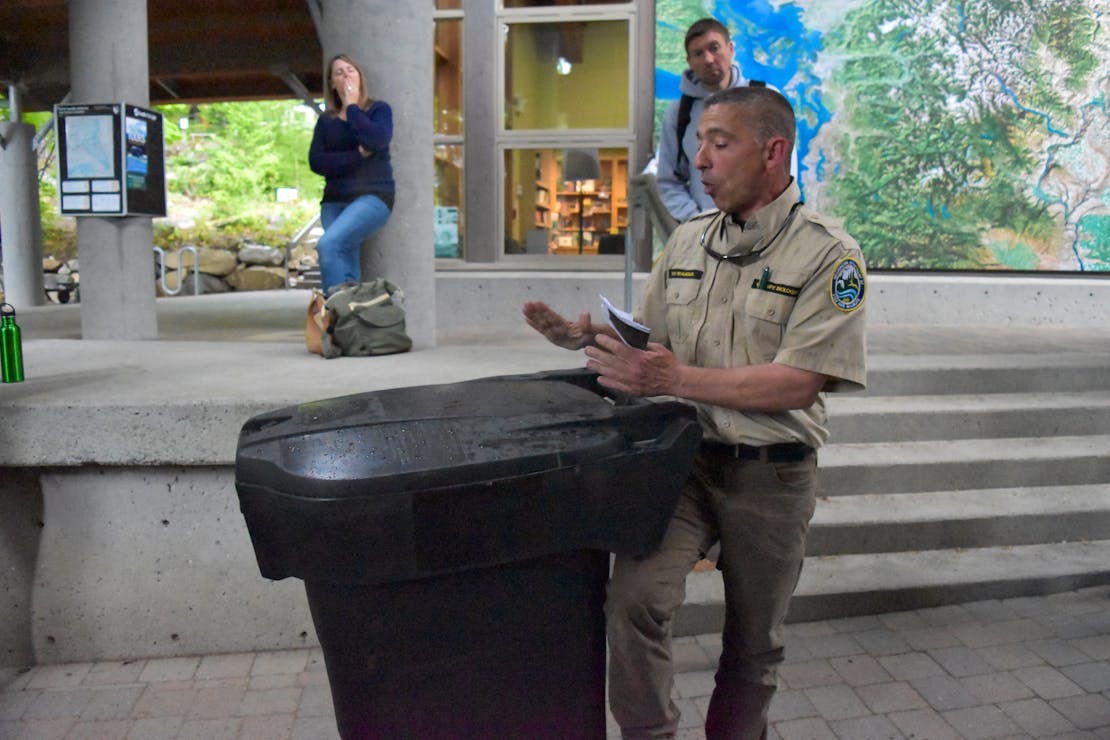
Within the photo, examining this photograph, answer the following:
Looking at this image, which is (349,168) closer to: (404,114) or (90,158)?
(404,114)

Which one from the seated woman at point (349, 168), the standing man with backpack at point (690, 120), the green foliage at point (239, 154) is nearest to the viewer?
the standing man with backpack at point (690, 120)

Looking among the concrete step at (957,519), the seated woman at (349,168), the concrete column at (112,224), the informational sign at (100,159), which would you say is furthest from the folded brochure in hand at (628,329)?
the informational sign at (100,159)

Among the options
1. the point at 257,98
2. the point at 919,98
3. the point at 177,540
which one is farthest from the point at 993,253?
the point at 257,98

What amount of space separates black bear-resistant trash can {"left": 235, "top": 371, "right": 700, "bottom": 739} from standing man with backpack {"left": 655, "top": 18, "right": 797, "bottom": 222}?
2.80 meters

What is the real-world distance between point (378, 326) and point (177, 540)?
1.88 metres

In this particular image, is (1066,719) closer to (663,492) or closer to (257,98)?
(663,492)

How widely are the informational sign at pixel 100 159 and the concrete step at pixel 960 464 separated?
186 inches

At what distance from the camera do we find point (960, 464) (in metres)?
4.54

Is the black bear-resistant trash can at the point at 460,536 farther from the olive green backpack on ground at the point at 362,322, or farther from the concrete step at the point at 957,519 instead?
the olive green backpack on ground at the point at 362,322

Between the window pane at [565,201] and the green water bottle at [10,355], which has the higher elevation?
the window pane at [565,201]

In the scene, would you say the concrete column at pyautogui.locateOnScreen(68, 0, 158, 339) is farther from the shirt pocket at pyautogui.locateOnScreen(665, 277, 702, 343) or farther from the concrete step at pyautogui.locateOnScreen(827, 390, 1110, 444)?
the shirt pocket at pyautogui.locateOnScreen(665, 277, 702, 343)

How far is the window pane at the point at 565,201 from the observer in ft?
28.3

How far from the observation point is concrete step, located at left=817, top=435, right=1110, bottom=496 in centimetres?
441

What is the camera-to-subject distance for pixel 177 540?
361 centimetres
